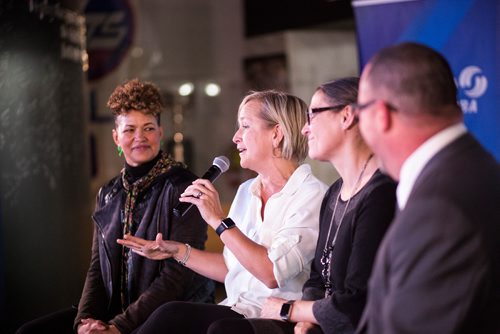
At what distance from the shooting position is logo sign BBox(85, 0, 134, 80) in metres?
9.42

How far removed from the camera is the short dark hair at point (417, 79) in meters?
1.52

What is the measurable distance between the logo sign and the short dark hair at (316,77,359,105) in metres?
7.52

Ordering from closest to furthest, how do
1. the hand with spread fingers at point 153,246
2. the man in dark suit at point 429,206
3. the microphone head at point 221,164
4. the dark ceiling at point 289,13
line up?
the man in dark suit at point 429,206
the microphone head at point 221,164
the hand with spread fingers at point 153,246
the dark ceiling at point 289,13

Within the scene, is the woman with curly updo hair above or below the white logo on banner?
below

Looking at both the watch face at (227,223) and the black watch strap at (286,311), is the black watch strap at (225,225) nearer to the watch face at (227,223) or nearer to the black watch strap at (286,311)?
the watch face at (227,223)

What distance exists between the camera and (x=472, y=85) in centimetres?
409

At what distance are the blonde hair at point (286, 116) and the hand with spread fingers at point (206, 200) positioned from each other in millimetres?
384

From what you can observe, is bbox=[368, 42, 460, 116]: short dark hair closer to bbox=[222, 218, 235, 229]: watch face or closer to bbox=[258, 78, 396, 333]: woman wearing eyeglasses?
bbox=[258, 78, 396, 333]: woman wearing eyeglasses

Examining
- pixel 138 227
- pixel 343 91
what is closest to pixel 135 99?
pixel 138 227

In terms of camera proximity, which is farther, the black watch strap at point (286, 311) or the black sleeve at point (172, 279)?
the black sleeve at point (172, 279)

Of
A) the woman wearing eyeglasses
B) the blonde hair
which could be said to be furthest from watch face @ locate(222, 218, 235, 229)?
the blonde hair

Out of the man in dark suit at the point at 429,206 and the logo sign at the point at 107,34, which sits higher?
the logo sign at the point at 107,34

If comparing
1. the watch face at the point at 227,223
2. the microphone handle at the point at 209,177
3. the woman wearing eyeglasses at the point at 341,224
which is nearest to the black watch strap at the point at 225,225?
the watch face at the point at 227,223

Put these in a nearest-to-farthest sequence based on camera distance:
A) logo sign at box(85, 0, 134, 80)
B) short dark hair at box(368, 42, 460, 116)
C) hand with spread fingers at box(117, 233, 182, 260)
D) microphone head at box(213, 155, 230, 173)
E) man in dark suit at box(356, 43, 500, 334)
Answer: man in dark suit at box(356, 43, 500, 334), short dark hair at box(368, 42, 460, 116), microphone head at box(213, 155, 230, 173), hand with spread fingers at box(117, 233, 182, 260), logo sign at box(85, 0, 134, 80)
